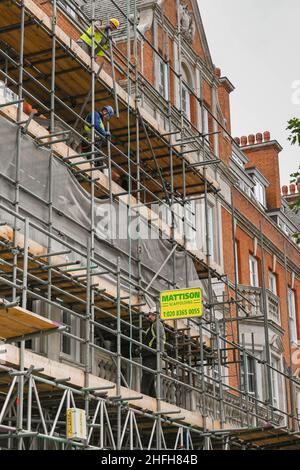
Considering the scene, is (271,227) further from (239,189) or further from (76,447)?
(76,447)

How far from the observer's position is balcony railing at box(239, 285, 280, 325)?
33.5 metres

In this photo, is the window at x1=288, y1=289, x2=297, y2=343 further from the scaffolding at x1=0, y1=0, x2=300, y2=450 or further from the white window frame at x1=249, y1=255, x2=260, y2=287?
the scaffolding at x1=0, y1=0, x2=300, y2=450

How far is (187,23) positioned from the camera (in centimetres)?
3328

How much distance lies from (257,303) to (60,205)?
15.7 meters

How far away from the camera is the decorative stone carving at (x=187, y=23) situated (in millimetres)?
32906

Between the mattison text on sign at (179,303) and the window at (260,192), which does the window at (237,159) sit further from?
the mattison text on sign at (179,303)

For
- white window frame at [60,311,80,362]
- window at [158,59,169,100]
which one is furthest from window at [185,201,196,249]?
white window frame at [60,311,80,362]

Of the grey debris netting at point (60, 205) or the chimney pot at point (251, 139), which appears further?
the chimney pot at point (251, 139)

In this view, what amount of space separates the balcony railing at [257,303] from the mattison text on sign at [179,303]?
1229cm

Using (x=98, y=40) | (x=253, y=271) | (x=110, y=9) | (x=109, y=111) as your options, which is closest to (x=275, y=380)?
(x=253, y=271)

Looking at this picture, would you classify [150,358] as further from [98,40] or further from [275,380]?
[275,380]

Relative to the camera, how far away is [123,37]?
2905 centimetres

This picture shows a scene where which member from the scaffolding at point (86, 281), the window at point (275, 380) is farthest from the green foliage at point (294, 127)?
the window at point (275, 380)

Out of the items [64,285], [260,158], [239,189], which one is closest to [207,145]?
[239,189]
